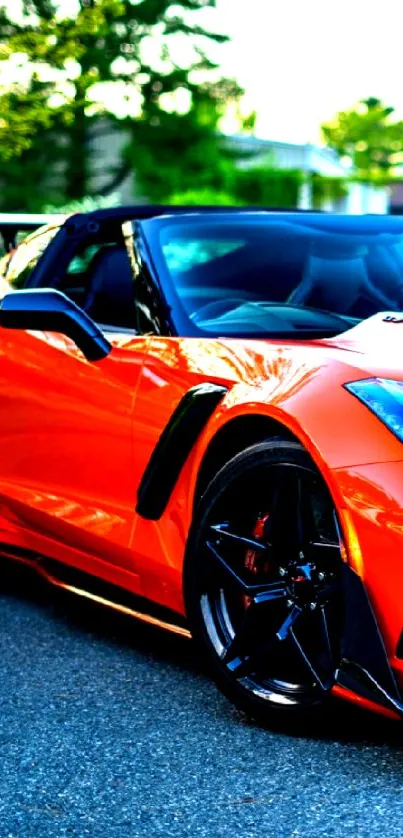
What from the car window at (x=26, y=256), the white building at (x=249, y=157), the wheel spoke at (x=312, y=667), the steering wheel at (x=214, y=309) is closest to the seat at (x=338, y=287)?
the steering wheel at (x=214, y=309)

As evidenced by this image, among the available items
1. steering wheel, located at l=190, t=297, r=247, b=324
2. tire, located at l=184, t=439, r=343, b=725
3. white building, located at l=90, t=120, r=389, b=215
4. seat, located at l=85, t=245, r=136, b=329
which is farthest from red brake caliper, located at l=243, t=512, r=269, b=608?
white building, located at l=90, t=120, r=389, b=215

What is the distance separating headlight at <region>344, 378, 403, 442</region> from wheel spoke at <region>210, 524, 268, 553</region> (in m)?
0.48

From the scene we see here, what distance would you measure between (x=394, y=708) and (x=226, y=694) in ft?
2.10

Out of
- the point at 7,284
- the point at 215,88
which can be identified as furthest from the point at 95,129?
the point at 7,284

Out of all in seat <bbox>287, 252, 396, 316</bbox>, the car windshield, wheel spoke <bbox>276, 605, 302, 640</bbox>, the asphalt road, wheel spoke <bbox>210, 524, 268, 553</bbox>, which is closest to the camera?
the asphalt road

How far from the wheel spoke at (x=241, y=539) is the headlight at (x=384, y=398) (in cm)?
48

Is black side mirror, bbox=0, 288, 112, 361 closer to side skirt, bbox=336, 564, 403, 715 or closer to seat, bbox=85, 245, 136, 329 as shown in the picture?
seat, bbox=85, 245, 136, 329

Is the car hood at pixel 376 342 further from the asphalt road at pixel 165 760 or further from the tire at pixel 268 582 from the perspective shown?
the asphalt road at pixel 165 760

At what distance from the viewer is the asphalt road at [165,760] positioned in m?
3.25

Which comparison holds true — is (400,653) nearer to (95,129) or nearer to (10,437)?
(10,437)

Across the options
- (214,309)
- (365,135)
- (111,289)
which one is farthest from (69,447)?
(365,135)

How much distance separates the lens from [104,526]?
4.67m

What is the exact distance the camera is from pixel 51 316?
4836mm

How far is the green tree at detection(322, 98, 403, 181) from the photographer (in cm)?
13550
